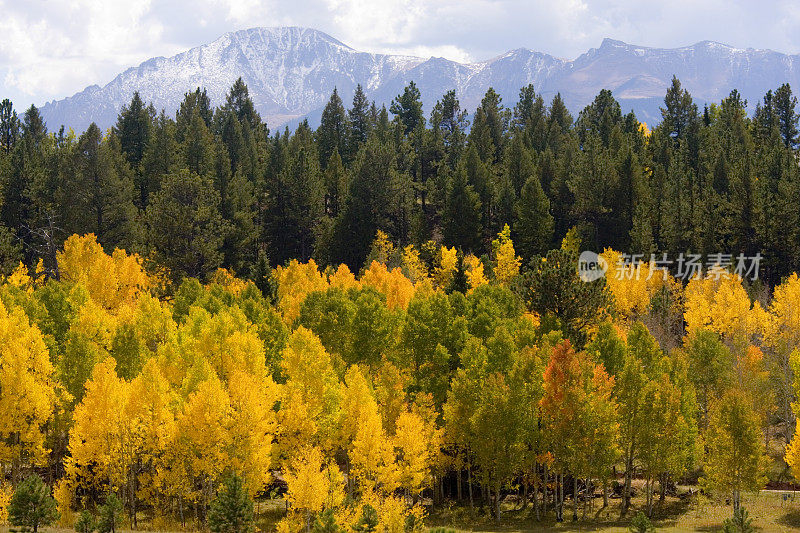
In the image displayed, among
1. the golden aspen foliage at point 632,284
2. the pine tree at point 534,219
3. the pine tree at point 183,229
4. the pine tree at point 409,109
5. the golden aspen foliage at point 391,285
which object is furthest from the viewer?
the pine tree at point 409,109

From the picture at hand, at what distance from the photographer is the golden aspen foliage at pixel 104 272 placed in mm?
75312

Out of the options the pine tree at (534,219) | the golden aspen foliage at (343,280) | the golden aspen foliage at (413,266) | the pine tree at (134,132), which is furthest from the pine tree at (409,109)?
the golden aspen foliage at (343,280)

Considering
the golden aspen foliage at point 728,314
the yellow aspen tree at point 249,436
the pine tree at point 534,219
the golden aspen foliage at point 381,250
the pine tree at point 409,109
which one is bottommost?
the yellow aspen tree at point 249,436

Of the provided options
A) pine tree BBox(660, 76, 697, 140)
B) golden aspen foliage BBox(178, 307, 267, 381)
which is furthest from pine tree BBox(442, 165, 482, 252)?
golden aspen foliage BBox(178, 307, 267, 381)

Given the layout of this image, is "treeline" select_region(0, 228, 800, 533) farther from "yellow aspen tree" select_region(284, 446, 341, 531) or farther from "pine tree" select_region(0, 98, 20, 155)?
"pine tree" select_region(0, 98, 20, 155)

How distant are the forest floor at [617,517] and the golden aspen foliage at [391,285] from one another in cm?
2575

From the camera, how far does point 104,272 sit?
7625cm

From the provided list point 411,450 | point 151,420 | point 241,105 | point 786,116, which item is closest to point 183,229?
point 151,420

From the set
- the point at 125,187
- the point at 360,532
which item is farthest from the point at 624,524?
the point at 125,187

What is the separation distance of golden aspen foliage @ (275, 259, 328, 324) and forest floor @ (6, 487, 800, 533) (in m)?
26.0

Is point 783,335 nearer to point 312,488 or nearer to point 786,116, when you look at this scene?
point 312,488

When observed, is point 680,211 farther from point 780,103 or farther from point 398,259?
point 780,103

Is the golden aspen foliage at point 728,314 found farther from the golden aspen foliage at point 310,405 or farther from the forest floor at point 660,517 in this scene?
the golden aspen foliage at point 310,405

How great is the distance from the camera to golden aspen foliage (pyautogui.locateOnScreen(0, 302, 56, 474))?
42.2m
